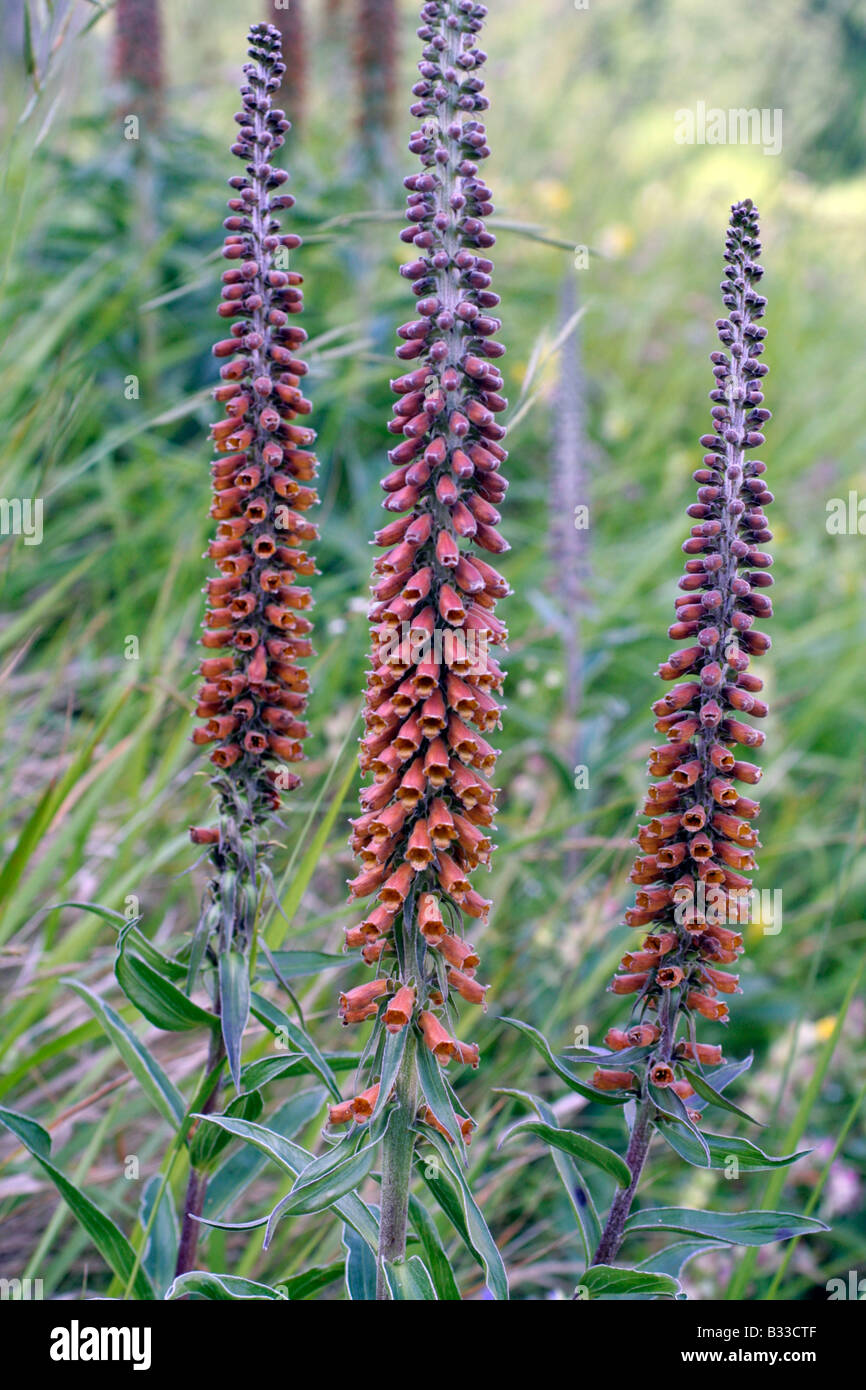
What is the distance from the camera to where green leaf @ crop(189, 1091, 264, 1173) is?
251 cm

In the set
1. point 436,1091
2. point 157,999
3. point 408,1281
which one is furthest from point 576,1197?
point 157,999

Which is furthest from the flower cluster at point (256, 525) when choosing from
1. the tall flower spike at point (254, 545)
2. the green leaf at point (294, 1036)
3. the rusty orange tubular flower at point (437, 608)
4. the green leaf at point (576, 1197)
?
the green leaf at point (576, 1197)

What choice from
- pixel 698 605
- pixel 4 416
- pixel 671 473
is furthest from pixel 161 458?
pixel 698 605

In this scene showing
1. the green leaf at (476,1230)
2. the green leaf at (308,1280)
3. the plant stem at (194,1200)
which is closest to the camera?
the green leaf at (476,1230)

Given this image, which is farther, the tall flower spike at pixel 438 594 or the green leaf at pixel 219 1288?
the green leaf at pixel 219 1288

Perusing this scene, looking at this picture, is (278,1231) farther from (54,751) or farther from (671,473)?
(671,473)

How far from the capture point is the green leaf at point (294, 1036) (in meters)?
2.36

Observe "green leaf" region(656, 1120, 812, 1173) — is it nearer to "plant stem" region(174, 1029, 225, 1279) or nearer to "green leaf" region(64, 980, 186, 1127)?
"plant stem" region(174, 1029, 225, 1279)

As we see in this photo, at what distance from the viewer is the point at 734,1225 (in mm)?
2334

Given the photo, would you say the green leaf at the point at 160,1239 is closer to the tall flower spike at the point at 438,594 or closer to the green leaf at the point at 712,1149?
the tall flower spike at the point at 438,594

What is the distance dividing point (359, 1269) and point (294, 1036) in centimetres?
54

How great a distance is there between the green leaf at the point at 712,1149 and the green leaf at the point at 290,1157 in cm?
65

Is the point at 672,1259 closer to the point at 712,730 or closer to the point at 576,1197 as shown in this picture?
the point at 576,1197
